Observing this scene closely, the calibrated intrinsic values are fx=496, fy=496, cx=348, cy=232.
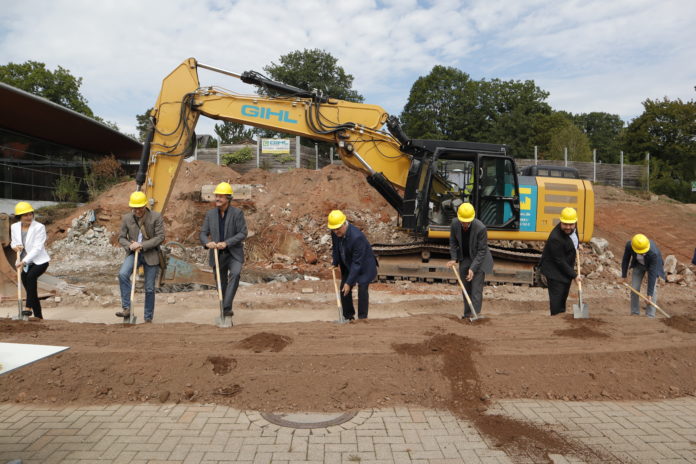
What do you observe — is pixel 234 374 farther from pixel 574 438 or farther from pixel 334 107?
pixel 334 107

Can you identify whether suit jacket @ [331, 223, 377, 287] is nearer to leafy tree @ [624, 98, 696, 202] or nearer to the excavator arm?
the excavator arm

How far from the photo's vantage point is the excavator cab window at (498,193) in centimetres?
1007

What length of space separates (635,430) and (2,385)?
542cm

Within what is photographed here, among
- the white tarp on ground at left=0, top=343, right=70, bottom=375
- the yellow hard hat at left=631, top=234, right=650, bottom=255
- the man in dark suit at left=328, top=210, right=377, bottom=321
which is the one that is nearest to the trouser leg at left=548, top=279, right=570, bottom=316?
the yellow hard hat at left=631, top=234, right=650, bottom=255

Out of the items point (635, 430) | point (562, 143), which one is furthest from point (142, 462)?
point (562, 143)

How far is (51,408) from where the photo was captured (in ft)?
14.0

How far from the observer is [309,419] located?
4078 millimetres

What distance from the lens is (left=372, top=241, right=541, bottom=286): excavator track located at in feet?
35.7

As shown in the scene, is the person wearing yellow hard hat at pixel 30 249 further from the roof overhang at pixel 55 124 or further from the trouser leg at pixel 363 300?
the roof overhang at pixel 55 124

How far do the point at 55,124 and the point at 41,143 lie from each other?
201 centimetres

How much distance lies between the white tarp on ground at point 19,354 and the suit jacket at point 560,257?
6.07 meters

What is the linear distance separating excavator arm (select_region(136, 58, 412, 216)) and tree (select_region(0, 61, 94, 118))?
35.3m

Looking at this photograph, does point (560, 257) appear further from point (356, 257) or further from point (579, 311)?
point (356, 257)

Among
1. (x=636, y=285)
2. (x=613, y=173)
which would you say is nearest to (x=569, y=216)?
(x=636, y=285)
